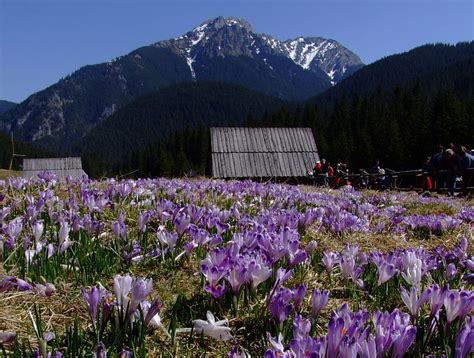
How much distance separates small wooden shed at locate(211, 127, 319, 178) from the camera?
32375mm

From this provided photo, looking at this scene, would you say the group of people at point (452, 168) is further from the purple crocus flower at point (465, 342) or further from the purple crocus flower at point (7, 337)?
the purple crocus flower at point (7, 337)

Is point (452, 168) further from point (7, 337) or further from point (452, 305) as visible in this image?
point (7, 337)

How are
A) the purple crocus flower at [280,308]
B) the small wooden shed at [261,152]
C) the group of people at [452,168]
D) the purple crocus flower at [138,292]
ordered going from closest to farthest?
the purple crocus flower at [138,292] → the purple crocus flower at [280,308] → the group of people at [452,168] → the small wooden shed at [261,152]

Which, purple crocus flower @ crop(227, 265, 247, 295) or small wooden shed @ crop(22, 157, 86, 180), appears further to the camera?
small wooden shed @ crop(22, 157, 86, 180)

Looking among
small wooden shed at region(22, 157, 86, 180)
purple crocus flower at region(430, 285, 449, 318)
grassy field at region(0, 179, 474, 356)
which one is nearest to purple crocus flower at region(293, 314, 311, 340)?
grassy field at region(0, 179, 474, 356)

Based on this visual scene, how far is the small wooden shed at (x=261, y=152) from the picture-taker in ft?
106

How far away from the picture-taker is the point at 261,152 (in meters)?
33.6

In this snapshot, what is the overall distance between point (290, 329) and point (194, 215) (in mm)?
1889

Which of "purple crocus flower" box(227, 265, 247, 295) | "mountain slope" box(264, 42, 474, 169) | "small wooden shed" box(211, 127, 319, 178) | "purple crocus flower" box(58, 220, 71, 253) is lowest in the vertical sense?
"purple crocus flower" box(227, 265, 247, 295)

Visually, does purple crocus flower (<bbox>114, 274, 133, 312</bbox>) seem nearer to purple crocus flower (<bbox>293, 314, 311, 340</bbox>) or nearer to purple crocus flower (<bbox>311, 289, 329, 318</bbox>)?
purple crocus flower (<bbox>293, 314, 311, 340</bbox>)

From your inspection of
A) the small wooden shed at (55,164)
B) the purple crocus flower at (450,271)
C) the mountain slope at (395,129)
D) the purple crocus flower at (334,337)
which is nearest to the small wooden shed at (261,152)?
the purple crocus flower at (450,271)

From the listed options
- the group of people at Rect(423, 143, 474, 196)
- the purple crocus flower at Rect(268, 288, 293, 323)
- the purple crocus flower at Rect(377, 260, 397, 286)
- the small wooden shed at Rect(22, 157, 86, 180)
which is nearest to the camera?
the purple crocus flower at Rect(268, 288, 293, 323)

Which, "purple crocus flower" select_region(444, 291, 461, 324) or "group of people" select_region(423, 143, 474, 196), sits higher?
"group of people" select_region(423, 143, 474, 196)

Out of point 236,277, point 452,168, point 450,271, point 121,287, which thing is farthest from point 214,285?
point 452,168
